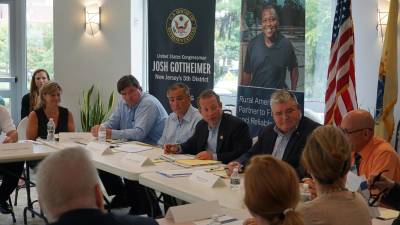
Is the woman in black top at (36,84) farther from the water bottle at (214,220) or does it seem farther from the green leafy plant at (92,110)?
the water bottle at (214,220)

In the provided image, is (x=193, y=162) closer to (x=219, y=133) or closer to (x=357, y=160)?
(x=219, y=133)

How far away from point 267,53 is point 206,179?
2796 millimetres

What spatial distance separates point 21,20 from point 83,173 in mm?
7754

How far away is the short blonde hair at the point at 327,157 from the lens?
2.19m

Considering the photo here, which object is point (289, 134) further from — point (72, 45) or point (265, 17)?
point (72, 45)

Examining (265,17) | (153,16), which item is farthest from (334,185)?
(153,16)

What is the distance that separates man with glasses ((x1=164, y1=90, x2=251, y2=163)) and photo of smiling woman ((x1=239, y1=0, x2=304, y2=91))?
1363 millimetres

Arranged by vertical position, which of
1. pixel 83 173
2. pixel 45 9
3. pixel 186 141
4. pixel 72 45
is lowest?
pixel 186 141

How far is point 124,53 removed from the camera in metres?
7.59

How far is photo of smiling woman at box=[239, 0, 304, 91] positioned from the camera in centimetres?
562

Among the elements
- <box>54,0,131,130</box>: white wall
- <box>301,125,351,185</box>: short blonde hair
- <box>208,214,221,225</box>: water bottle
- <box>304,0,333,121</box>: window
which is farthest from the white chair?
<box>301,125,351,185</box>: short blonde hair

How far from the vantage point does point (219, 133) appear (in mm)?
4555

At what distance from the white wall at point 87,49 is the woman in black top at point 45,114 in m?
2.08

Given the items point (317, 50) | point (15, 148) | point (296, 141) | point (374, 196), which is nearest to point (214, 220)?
point (374, 196)
